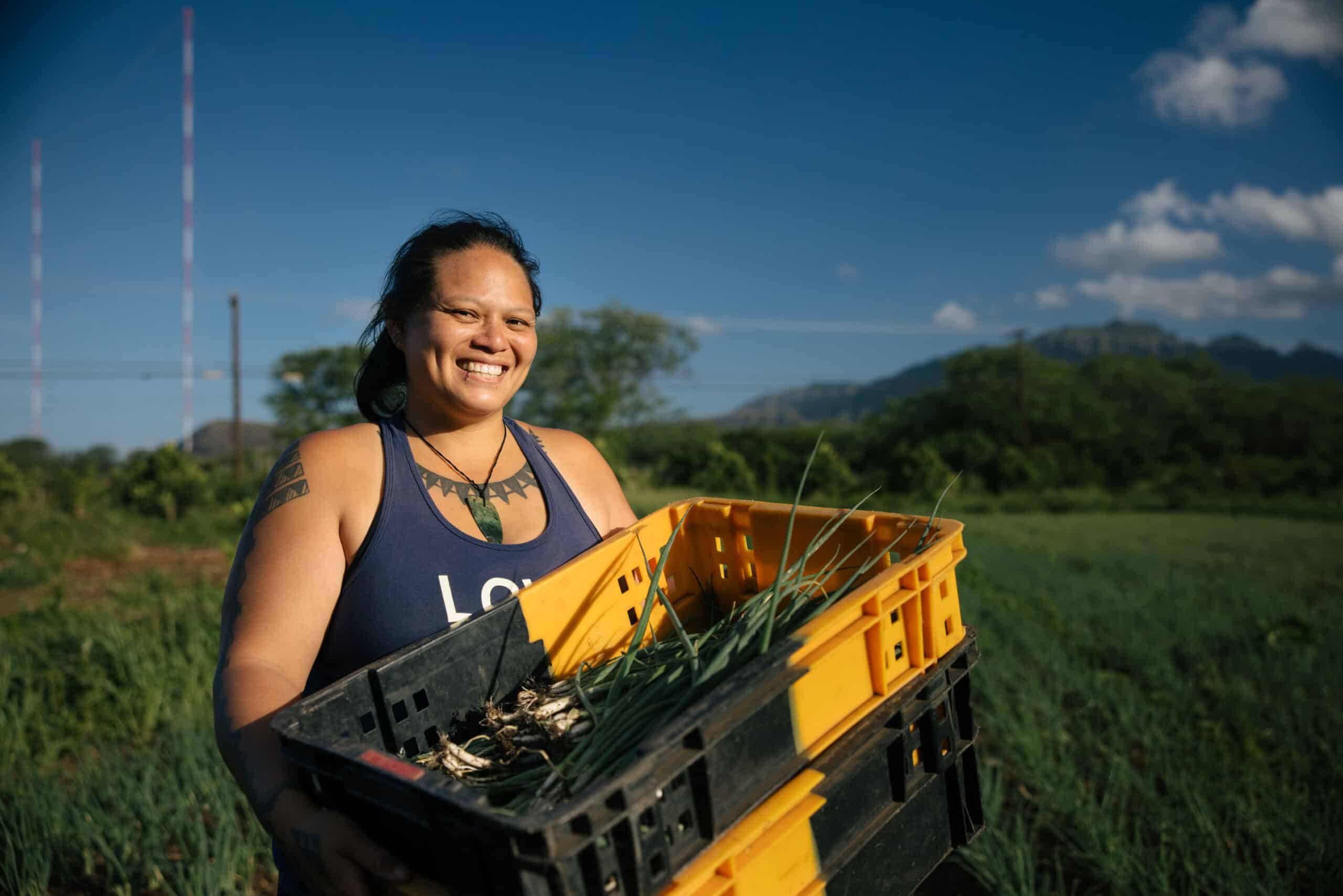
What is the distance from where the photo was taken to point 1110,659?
4332 mm

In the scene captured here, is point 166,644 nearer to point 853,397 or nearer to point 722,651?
point 722,651

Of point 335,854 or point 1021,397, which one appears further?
point 1021,397

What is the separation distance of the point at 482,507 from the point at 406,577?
0.79ft

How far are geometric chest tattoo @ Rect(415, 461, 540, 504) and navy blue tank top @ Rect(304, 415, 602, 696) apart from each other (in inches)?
1.7

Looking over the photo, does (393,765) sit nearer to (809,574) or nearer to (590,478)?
(809,574)

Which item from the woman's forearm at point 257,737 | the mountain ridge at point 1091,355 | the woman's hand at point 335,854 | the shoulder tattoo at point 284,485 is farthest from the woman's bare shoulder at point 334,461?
the mountain ridge at point 1091,355

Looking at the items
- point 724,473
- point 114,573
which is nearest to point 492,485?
point 114,573

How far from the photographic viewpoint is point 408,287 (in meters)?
1.73

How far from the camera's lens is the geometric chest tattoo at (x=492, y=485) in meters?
1.68

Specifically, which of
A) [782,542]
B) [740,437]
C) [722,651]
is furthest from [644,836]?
[740,437]

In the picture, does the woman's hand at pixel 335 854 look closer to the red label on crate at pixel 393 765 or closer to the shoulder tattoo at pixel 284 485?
the red label on crate at pixel 393 765

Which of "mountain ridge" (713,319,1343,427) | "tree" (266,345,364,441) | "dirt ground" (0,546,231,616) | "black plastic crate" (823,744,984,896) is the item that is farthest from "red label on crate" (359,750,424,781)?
"mountain ridge" (713,319,1343,427)

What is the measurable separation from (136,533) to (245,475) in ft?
47.7

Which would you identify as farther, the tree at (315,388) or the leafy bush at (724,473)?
the tree at (315,388)
